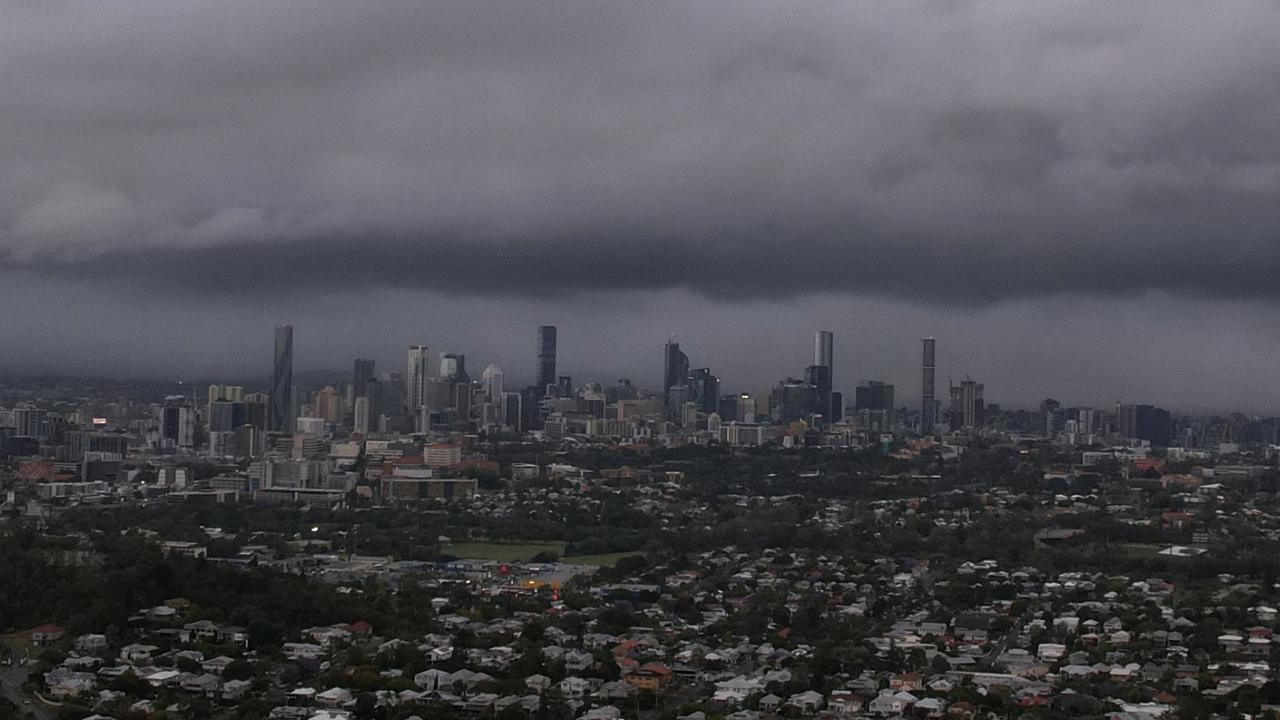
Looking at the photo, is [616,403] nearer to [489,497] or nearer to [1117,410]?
[1117,410]

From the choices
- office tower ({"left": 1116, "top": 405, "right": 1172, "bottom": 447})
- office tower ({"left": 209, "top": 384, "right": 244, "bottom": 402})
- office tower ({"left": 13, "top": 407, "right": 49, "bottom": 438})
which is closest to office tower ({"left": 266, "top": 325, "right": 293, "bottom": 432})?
office tower ({"left": 209, "top": 384, "right": 244, "bottom": 402})

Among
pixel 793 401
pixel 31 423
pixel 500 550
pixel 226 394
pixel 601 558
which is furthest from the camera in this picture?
pixel 793 401

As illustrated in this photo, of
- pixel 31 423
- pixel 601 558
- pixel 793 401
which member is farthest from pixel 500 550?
pixel 793 401

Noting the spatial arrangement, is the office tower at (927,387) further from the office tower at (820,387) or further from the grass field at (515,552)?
the grass field at (515,552)

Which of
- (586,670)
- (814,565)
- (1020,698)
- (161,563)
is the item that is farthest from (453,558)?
(1020,698)

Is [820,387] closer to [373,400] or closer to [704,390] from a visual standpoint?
[704,390]

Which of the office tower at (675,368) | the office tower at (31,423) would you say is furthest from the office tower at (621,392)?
the office tower at (31,423)

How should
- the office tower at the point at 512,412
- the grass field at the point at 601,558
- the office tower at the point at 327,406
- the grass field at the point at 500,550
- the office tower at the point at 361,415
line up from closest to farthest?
the grass field at the point at 601,558, the grass field at the point at 500,550, the office tower at the point at 361,415, the office tower at the point at 512,412, the office tower at the point at 327,406
